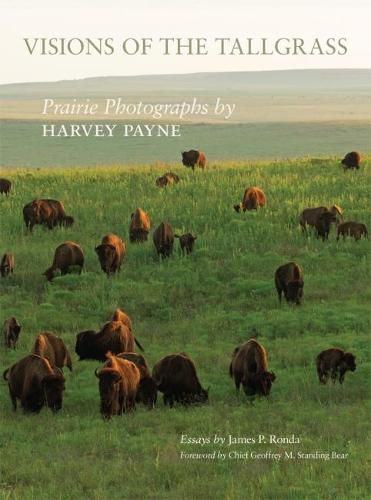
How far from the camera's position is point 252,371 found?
57.3 ft

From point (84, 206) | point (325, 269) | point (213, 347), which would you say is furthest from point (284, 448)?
point (84, 206)

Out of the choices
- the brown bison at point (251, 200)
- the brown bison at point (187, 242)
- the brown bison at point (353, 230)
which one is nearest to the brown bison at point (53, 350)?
the brown bison at point (187, 242)

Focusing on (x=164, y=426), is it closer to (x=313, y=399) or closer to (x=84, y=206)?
(x=313, y=399)

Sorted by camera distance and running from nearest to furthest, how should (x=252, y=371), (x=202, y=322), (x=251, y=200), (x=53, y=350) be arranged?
1. (x=252, y=371)
2. (x=53, y=350)
3. (x=202, y=322)
4. (x=251, y=200)

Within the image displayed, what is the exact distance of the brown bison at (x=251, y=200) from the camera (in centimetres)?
3241

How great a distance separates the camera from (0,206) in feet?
115

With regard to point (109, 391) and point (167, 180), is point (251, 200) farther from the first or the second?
point (109, 391)

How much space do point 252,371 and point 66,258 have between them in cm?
1001

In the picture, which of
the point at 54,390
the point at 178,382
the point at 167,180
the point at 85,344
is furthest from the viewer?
the point at 167,180

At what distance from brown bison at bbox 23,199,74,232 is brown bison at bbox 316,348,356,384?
14.3 meters

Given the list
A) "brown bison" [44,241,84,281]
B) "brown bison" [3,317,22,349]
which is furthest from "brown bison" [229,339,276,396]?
"brown bison" [44,241,84,281]

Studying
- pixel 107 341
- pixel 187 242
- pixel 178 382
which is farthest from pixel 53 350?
pixel 187 242

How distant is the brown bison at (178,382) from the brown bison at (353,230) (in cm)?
1300

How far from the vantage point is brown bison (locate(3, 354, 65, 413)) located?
16594 mm
